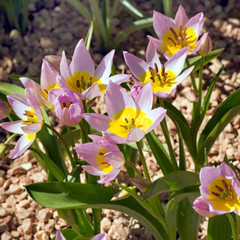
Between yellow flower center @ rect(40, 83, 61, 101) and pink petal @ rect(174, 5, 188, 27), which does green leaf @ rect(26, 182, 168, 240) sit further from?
pink petal @ rect(174, 5, 188, 27)

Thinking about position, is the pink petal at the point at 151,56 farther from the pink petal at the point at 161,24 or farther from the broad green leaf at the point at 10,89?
the broad green leaf at the point at 10,89

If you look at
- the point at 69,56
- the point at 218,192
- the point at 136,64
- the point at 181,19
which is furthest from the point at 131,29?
the point at 218,192

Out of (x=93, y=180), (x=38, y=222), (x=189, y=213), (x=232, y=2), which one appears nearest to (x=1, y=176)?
(x=38, y=222)

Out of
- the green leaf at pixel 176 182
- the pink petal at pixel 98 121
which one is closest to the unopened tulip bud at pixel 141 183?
Result: the green leaf at pixel 176 182

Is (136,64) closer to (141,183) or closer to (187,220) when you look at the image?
(141,183)

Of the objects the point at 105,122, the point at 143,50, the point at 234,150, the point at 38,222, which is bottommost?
the point at 38,222

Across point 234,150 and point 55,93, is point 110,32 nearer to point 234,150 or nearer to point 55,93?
point 234,150
